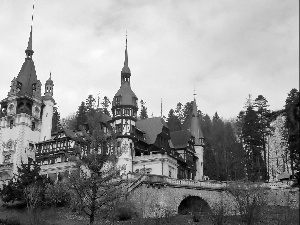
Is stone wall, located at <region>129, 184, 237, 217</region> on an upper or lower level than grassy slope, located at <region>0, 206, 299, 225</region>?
upper

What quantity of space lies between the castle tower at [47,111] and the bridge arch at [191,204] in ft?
87.5

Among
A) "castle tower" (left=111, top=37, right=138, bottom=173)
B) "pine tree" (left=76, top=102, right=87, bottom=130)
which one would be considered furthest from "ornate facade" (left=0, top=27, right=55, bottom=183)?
"castle tower" (left=111, top=37, right=138, bottom=173)

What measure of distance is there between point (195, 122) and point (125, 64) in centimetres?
1402

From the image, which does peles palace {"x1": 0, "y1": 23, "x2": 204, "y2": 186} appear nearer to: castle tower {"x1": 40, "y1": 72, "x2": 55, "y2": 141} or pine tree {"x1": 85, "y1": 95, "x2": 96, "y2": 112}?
castle tower {"x1": 40, "y1": 72, "x2": 55, "y2": 141}

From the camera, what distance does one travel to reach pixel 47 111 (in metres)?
63.9

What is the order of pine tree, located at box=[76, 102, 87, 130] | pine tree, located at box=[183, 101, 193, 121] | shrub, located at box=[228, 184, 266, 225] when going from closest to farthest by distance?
1. shrub, located at box=[228, 184, 266, 225]
2. pine tree, located at box=[76, 102, 87, 130]
3. pine tree, located at box=[183, 101, 193, 121]

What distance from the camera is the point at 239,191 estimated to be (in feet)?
114

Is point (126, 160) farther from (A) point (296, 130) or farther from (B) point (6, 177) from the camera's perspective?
(A) point (296, 130)

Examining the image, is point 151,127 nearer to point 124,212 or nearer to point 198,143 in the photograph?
point 198,143

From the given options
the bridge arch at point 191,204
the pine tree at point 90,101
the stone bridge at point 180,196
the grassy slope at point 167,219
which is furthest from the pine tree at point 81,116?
the stone bridge at point 180,196

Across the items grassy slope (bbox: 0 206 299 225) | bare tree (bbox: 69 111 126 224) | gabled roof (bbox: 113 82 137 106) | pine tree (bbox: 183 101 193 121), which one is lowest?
grassy slope (bbox: 0 206 299 225)

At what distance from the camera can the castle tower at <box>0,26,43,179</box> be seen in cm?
5808

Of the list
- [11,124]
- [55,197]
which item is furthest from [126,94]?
[55,197]

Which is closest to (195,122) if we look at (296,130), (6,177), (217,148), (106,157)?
(217,148)
